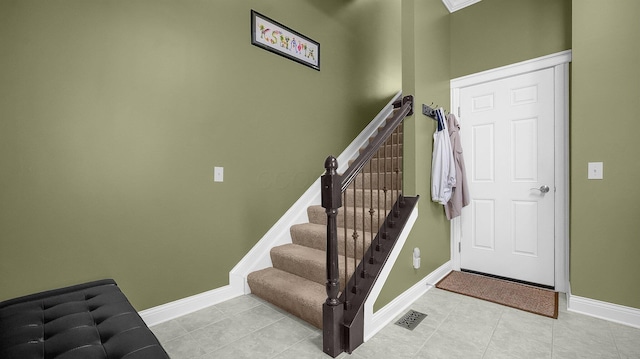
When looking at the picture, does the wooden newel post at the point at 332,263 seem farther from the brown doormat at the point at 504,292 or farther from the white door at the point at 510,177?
the white door at the point at 510,177

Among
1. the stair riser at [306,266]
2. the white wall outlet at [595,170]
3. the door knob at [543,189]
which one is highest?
the white wall outlet at [595,170]

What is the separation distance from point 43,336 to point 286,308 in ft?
4.66

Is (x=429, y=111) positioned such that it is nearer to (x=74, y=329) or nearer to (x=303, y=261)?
(x=303, y=261)

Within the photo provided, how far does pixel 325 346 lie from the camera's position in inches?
66.9

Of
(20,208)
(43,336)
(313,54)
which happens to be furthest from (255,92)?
(43,336)

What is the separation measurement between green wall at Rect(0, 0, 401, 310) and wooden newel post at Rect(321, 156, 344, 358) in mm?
1174

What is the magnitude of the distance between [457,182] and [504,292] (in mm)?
1085

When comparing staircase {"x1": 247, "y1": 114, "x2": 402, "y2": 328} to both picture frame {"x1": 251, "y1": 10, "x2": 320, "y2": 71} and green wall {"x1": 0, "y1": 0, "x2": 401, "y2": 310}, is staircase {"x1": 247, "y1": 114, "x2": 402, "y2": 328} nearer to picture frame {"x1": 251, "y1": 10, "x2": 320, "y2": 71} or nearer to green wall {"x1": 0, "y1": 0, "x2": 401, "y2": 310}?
green wall {"x1": 0, "y1": 0, "x2": 401, "y2": 310}

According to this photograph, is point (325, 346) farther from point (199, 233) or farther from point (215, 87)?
point (215, 87)

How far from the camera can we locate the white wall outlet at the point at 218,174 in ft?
7.92

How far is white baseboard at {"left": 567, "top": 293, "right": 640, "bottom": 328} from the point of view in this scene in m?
2.00

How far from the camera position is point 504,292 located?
8.48 ft

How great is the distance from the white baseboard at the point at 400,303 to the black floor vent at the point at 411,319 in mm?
59

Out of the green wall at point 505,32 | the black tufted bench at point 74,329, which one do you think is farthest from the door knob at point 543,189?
the black tufted bench at point 74,329
